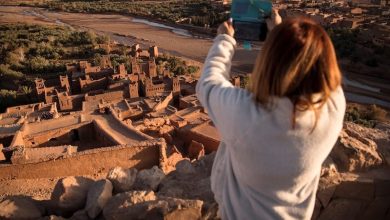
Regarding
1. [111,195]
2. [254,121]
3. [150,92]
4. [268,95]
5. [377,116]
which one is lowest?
[377,116]

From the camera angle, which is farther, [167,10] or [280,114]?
[167,10]

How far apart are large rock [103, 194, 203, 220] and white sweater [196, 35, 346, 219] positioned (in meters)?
1.35

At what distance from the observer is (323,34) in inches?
66.9

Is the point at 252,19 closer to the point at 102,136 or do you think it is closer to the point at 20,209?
the point at 20,209

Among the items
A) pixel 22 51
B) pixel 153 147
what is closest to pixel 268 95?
pixel 153 147

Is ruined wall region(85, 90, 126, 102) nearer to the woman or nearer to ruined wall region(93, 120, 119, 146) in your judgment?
ruined wall region(93, 120, 119, 146)

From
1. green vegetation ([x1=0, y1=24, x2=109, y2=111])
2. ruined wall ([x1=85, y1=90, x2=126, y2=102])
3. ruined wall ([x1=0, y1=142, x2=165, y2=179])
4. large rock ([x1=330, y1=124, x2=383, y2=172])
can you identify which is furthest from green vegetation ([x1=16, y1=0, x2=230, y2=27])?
large rock ([x1=330, y1=124, x2=383, y2=172])

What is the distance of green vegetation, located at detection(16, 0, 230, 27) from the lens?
5208cm

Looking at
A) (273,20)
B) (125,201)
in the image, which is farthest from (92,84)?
(273,20)

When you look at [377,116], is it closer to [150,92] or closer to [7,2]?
[150,92]

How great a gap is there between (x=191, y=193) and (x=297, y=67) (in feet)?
9.43

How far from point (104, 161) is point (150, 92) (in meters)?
8.68

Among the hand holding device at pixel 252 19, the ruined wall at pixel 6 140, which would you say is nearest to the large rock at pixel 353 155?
the hand holding device at pixel 252 19

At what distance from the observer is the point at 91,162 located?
11250 mm
